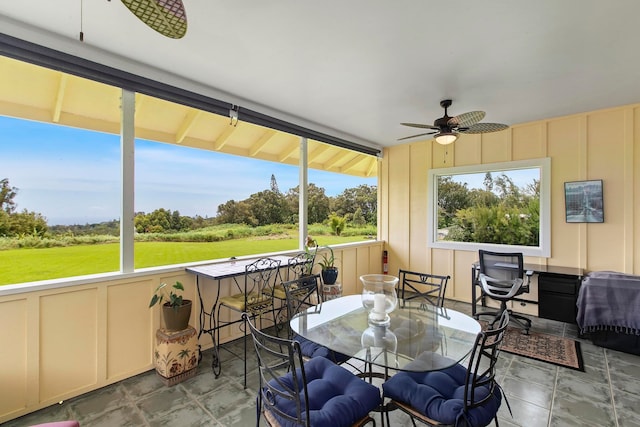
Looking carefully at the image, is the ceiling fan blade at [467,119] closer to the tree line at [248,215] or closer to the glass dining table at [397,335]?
the glass dining table at [397,335]

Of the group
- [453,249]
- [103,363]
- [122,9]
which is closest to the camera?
[122,9]

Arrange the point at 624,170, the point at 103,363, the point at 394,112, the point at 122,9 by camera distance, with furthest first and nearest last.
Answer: the point at 394,112, the point at 624,170, the point at 103,363, the point at 122,9

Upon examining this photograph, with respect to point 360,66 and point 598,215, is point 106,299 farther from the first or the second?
point 598,215

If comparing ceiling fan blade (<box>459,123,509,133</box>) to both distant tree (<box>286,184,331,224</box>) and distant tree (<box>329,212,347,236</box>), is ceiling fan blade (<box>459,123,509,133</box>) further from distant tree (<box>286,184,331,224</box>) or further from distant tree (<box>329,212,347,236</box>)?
distant tree (<box>329,212,347,236</box>)

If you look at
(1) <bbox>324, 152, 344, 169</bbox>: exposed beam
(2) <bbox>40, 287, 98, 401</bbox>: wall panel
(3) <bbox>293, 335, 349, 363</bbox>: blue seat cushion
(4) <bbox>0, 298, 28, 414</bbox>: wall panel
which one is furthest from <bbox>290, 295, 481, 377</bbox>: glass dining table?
(1) <bbox>324, 152, 344, 169</bbox>: exposed beam

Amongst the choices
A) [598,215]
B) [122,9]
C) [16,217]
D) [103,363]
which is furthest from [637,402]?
[16,217]

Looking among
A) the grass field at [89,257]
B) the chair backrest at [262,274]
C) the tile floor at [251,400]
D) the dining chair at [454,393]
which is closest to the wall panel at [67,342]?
the tile floor at [251,400]

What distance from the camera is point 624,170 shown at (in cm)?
353

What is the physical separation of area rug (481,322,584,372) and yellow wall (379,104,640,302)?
1.15 meters

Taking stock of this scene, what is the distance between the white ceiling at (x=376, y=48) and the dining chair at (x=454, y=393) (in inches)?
80.4

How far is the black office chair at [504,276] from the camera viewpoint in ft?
11.2

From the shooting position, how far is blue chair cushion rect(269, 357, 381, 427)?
1.35 metres

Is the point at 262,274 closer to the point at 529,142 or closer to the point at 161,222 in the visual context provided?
the point at 161,222

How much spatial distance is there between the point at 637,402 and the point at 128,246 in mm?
4376
